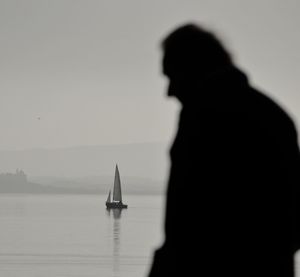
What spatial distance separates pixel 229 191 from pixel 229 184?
26 millimetres

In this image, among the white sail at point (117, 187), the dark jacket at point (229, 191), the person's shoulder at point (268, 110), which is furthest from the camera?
the white sail at point (117, 187)

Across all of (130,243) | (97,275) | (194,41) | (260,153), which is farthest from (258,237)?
(130,243)

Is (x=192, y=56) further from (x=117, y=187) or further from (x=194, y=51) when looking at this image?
(x=117, y=187)

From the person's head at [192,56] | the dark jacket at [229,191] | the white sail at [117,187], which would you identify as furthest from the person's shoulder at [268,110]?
the white sail at [117,187]

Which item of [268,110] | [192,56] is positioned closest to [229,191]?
[268,110]

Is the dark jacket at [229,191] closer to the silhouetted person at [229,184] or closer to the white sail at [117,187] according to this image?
the silhouetted person at [229,184]

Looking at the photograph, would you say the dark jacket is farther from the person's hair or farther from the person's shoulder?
the person's hair

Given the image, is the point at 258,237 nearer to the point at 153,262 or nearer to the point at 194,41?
the point at 153,262

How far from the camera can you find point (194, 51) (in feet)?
11.8

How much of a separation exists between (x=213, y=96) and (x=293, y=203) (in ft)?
1.70

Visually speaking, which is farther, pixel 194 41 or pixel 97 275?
pixel 97 275

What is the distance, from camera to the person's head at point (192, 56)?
359cm

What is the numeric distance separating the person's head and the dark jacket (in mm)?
92

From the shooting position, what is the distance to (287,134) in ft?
11.6
